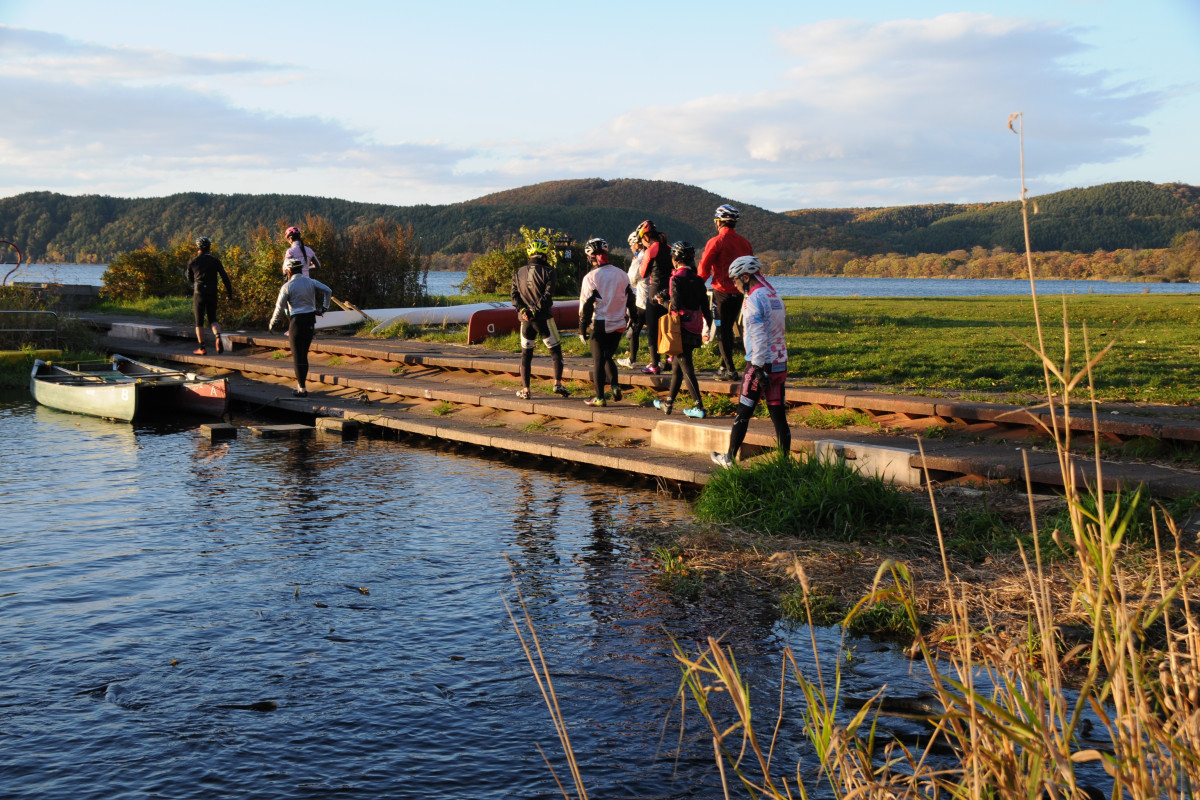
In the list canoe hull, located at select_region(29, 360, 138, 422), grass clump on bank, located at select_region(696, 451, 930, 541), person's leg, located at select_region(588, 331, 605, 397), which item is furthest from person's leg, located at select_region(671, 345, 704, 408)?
canoe hull, located at select_region(29, 360, 138, 422)

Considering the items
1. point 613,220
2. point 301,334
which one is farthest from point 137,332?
point 613,220

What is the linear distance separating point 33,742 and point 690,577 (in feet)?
13.6

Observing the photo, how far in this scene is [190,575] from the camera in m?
7.12

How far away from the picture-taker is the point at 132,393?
46.8 ft

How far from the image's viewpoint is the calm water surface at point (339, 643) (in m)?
4.43

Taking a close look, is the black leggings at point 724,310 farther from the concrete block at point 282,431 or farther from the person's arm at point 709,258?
the concrete block at point 282,431

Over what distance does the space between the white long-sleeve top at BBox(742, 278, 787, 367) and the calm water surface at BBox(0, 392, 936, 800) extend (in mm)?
1701

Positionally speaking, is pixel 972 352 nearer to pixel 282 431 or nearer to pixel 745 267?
pixel 745 267

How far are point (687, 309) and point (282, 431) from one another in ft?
20.2

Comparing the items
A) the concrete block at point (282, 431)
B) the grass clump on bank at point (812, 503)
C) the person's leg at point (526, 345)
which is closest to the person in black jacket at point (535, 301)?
the person's leg at point (526, 345)

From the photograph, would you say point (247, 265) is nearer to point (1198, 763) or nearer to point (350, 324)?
point (350, 324)

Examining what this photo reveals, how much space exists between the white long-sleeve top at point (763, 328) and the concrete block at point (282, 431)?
748cm

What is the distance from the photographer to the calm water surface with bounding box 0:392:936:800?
4430 mm

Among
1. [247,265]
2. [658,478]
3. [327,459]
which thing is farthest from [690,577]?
[247,265]
